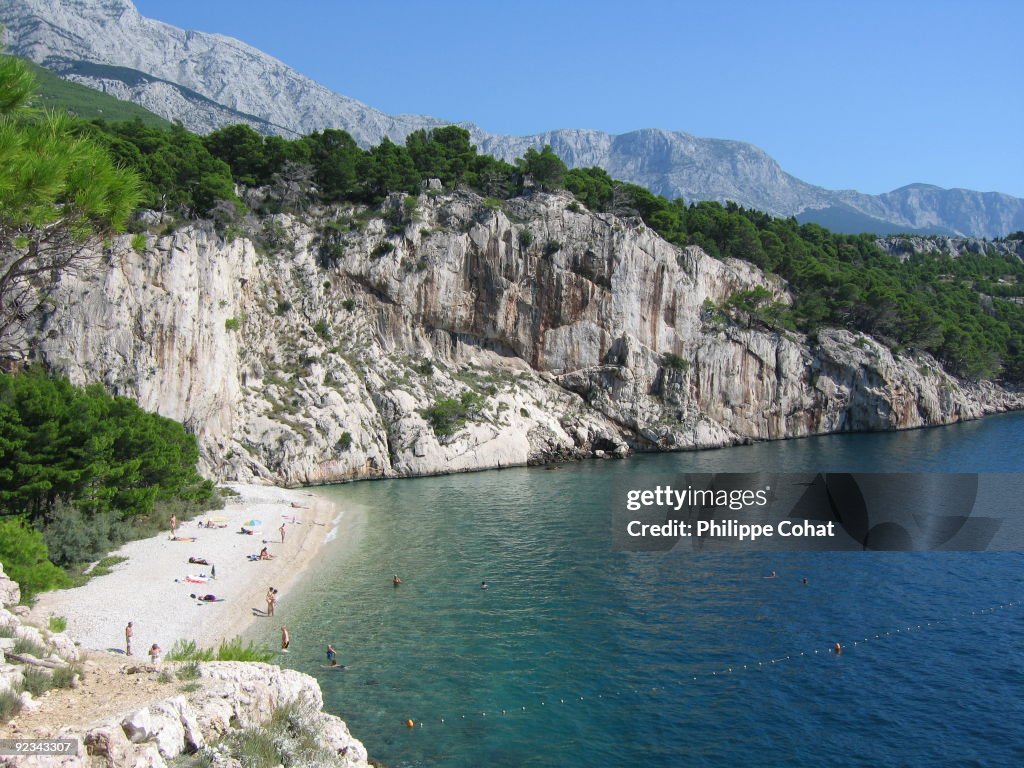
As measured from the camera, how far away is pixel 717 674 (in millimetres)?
21781

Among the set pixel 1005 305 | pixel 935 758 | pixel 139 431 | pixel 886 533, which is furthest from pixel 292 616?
pixel 1005 305

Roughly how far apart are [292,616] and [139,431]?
13196 millimetres

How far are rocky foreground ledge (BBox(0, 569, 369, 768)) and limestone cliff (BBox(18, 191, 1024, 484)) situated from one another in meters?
39.3

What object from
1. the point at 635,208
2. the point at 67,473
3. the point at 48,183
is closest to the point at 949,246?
the point at 635,208

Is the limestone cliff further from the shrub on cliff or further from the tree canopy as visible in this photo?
the tree canopy

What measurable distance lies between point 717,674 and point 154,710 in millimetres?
16287

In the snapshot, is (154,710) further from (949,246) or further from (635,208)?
(949,246)

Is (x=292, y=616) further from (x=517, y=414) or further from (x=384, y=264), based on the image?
(x=384, y=264)

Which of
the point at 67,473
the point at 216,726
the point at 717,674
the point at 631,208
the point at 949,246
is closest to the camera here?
the point at 216,726

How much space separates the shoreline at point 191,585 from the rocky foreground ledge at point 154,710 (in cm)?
680

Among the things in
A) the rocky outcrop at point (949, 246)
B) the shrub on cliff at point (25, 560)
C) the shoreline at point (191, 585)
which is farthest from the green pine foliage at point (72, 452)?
the rocky outcrop at point (949, 246)

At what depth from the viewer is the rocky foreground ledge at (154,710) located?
33.2ft

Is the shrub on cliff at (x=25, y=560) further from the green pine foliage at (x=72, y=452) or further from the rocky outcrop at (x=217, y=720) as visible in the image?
the rocky outcrop at (x=217, y=720)

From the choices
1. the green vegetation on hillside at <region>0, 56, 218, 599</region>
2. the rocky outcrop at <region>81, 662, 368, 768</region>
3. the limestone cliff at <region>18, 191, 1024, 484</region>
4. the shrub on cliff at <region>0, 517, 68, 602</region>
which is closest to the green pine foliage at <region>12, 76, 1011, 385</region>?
the limestone cliff at <region>18, 191, 1024, 484</region>
